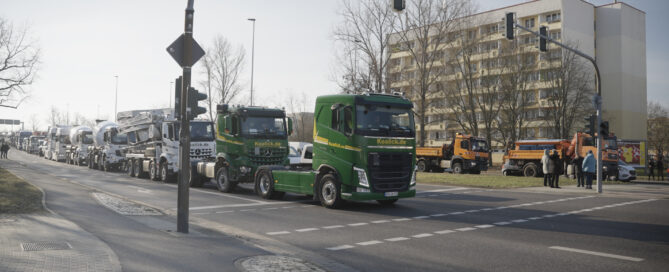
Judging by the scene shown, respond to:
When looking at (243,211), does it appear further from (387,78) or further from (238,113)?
(387,78)

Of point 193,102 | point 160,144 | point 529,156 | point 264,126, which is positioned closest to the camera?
point 193,102

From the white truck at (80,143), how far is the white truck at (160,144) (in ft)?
41.6

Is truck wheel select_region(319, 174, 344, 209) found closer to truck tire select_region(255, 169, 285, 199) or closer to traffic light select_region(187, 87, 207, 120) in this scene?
truck tire select_region(255, 169, 285, 199)

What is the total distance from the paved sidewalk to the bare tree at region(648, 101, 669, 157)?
79770mm

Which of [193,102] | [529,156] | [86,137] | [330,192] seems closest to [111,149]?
[86,137]

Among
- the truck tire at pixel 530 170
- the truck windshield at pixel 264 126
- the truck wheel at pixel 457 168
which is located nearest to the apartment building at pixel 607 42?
the truck wheel at pixel 457 168

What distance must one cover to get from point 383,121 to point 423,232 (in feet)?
12.8

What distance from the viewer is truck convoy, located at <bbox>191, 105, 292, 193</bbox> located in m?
16.7

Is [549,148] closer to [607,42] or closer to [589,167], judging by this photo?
[589,167]

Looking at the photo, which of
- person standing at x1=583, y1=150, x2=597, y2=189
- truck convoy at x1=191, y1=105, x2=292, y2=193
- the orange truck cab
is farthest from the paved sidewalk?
the orange truck cab

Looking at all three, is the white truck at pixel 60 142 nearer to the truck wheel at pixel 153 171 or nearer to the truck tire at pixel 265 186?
the truck wheel at pixel 153 171

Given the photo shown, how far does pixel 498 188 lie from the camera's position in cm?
2120

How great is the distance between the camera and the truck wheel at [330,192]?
13000 millimetres

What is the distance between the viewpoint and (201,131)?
2100cm
